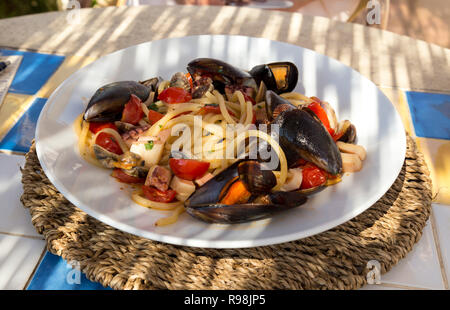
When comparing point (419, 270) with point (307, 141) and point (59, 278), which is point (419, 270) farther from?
point (59, 278)

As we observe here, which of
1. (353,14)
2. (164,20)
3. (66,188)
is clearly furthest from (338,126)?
(353,14)

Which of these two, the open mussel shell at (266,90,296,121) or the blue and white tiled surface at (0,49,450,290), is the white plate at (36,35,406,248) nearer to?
the blue and white tiled surface at (0,49,450,290)

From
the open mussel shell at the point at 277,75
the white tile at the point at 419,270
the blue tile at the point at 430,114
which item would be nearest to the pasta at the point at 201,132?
the open mussel shell at the point at 277,75

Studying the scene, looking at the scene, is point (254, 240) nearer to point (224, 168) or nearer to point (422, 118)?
point (224, 168)

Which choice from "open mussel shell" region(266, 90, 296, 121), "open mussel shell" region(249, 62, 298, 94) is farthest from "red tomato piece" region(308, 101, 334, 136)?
"open mussel shell" region(249, 62, 298, 94)

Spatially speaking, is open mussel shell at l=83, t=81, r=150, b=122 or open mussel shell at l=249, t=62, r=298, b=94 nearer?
open mussel shell at l=83, t=81, r=150, b=122

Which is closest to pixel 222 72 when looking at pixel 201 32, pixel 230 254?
pixel 230 254

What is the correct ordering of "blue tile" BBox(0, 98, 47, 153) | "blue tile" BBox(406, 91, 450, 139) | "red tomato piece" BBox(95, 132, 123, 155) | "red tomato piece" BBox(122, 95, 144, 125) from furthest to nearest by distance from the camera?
"blue tile" BBox(406, 91, 450, 139)
"blue tile" BBox(0, 98, 47, 153)
"red tomato piece" BBox(122, 95, 144, 125)
"red tomato piece" BBox(95, 132, 123, 155)
